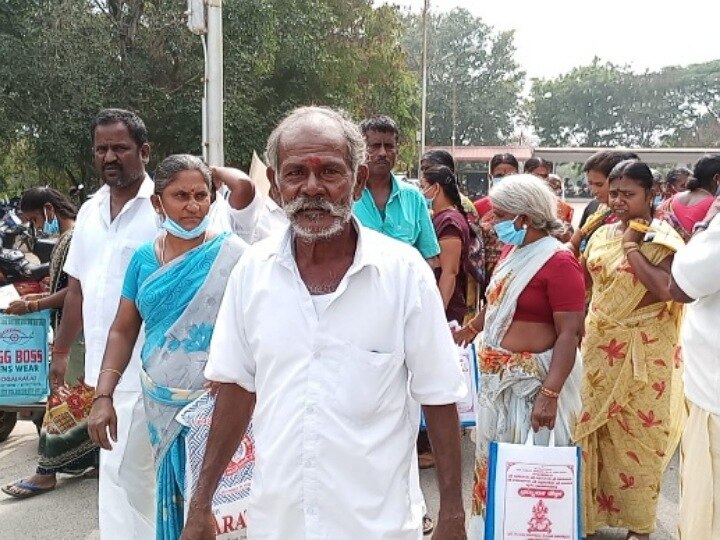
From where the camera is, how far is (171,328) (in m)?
2.94

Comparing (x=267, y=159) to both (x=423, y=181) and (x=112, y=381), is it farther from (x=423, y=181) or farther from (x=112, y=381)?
(x=423, y=181)

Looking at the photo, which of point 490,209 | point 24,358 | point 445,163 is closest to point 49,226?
point 24,358

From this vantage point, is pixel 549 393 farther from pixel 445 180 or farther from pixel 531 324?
pixel 445 180

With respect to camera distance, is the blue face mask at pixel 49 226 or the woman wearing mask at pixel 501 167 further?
the woman wearing mask at pixel 501 167

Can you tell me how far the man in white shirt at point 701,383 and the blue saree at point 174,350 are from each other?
171 centimetres

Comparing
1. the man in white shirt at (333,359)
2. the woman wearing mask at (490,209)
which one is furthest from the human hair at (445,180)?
the man in white shirt at (333,359)

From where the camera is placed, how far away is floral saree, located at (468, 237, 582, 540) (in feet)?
11.1

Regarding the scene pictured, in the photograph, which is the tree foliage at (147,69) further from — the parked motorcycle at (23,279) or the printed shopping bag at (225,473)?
the printed shopping bag at (225,473)

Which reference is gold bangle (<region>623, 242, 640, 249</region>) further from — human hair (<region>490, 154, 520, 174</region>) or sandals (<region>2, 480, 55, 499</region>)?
sandals (<region>2, 480, 55, 499</region>)

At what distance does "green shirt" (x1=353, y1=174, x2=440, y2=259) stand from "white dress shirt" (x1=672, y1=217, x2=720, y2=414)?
64.9 inches

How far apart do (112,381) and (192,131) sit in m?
15.3

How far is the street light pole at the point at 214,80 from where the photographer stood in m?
7.27

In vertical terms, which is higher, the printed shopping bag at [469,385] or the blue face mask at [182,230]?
the blue face mask at [182,230]

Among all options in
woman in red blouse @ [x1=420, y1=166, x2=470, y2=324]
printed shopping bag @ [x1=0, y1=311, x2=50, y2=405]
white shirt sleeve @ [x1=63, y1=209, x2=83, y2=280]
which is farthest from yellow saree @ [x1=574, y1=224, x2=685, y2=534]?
printed shopping bag @ [x1=0, y1=311, x2=50, y2=405]
